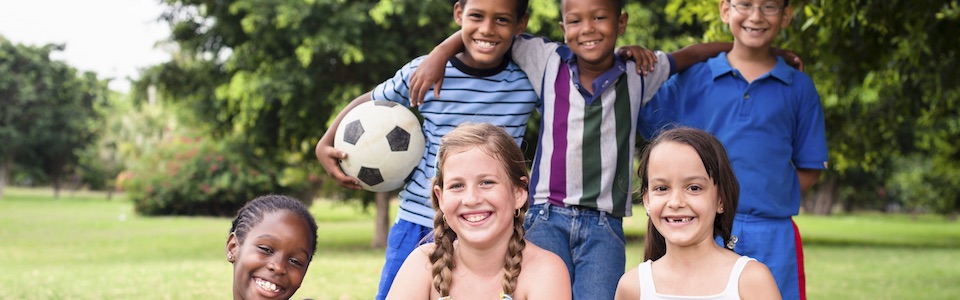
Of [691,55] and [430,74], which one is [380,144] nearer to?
[430,74]

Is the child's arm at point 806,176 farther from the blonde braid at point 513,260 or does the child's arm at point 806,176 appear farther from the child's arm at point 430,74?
the child's arm at point 430,74

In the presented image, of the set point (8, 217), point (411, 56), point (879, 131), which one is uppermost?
point (411, 56)

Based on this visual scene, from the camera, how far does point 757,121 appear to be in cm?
367

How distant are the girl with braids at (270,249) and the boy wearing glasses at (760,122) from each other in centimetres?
132

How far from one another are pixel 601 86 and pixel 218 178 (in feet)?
96.4

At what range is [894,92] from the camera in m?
11.0

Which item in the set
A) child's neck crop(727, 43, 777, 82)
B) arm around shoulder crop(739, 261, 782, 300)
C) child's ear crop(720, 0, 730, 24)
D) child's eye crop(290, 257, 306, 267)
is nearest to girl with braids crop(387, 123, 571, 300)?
child's eye crop(290, 257, 306, 267)

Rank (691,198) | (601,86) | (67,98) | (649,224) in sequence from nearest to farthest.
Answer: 1. (691,198)
2. (649,224)
3. (601,86)
4. (67,98)

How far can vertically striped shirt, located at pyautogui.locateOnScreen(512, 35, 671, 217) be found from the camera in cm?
366

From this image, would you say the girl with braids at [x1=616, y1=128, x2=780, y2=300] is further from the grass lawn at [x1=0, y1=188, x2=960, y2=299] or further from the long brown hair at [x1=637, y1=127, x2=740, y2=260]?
the grass lawn at [x1=0, y1=188, x2=960, y2=299]

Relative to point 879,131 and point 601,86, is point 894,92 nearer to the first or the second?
point 879,131

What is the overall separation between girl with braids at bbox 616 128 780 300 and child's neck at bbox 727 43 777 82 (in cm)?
82

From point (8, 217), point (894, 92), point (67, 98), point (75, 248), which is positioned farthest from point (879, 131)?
point (67, 98)

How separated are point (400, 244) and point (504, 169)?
920mm
